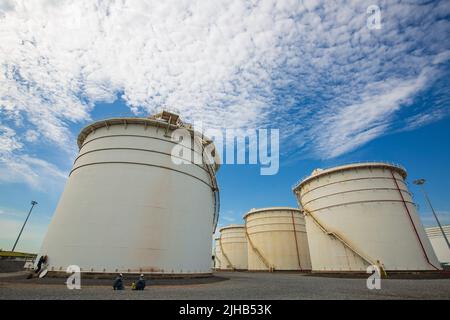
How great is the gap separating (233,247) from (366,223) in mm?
29925

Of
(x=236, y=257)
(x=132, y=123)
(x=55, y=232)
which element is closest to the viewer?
(x=55, y=232)

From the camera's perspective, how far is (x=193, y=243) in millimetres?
16062

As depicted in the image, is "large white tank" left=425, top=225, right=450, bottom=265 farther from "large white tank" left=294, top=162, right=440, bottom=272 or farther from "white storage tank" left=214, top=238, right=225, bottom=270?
"white storage tank" left=214, top=238, right=225, bottom=270

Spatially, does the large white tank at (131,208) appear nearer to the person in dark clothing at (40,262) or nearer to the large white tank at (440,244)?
the person in dark clothing at (40,262)

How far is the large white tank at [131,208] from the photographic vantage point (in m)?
13.2

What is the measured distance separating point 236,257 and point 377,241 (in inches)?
1170

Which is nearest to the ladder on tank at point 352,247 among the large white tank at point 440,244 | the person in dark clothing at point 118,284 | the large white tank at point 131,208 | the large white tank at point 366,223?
the large white tank at point 366,223

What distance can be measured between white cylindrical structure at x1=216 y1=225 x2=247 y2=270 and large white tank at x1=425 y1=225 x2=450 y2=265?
118 ft

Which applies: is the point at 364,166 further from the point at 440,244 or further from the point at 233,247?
the point at 440,244

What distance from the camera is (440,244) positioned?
41.9m

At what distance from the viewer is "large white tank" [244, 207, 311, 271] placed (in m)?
30.5

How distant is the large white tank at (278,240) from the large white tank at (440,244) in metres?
30.0
